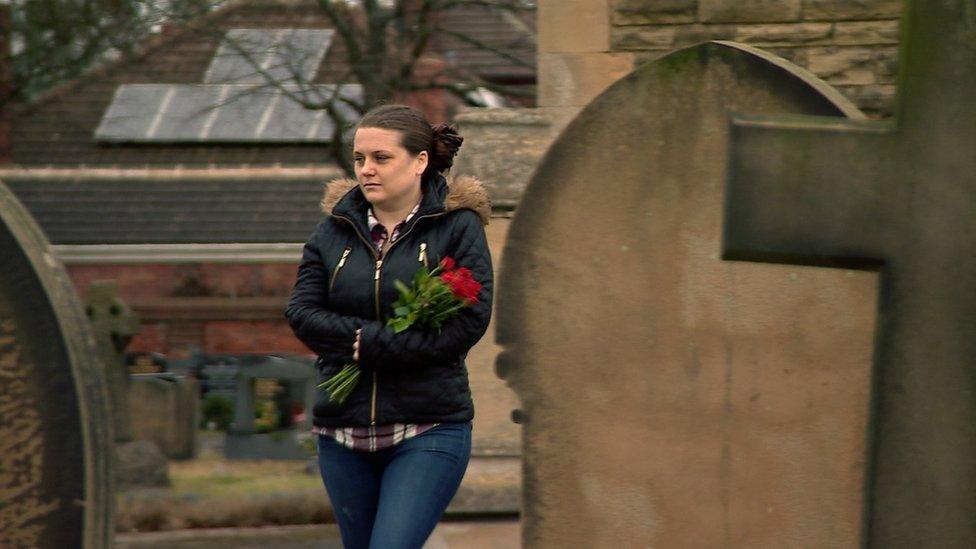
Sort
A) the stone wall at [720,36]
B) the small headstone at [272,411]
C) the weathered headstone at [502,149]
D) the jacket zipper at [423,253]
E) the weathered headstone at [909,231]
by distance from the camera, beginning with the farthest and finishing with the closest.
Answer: the small headstone at [272,411]
the stone wall at [720,36]
the weathered headstone at [502,149]
the jacket zipper at [423,253]
the weathered headstone at [909,231]

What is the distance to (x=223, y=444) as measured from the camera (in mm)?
12617

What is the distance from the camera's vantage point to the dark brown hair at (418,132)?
373 centimetres

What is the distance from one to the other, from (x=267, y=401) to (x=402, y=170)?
28.3 feet

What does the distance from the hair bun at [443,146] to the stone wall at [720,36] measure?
3.03 meters

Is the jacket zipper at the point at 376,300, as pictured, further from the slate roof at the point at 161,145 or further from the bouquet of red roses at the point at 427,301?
the slate roof at the point at 161,145

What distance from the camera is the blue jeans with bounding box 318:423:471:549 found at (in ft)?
11.7

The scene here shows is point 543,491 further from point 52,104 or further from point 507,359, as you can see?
point 52,104

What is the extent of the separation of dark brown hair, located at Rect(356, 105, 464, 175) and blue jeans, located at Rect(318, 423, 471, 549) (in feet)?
2.12

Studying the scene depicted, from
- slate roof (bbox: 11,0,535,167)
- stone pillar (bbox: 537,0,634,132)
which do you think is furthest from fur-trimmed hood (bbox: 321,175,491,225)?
slate roof (bbox: 11,0,535,167)

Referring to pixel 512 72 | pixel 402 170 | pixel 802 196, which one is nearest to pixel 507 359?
pixel 402 170

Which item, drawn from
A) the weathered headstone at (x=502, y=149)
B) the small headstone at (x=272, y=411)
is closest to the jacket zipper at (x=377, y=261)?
the weathered headstone at (x=502, y=149)

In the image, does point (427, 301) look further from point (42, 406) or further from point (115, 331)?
point (115, 331)

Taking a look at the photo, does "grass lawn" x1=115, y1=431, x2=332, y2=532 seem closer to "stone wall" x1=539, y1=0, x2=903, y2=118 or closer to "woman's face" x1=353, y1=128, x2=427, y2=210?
"stone wall" x1=539, y1=0, x2=903, y2=118

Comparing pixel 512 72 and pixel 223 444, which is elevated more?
pixel 512 72
